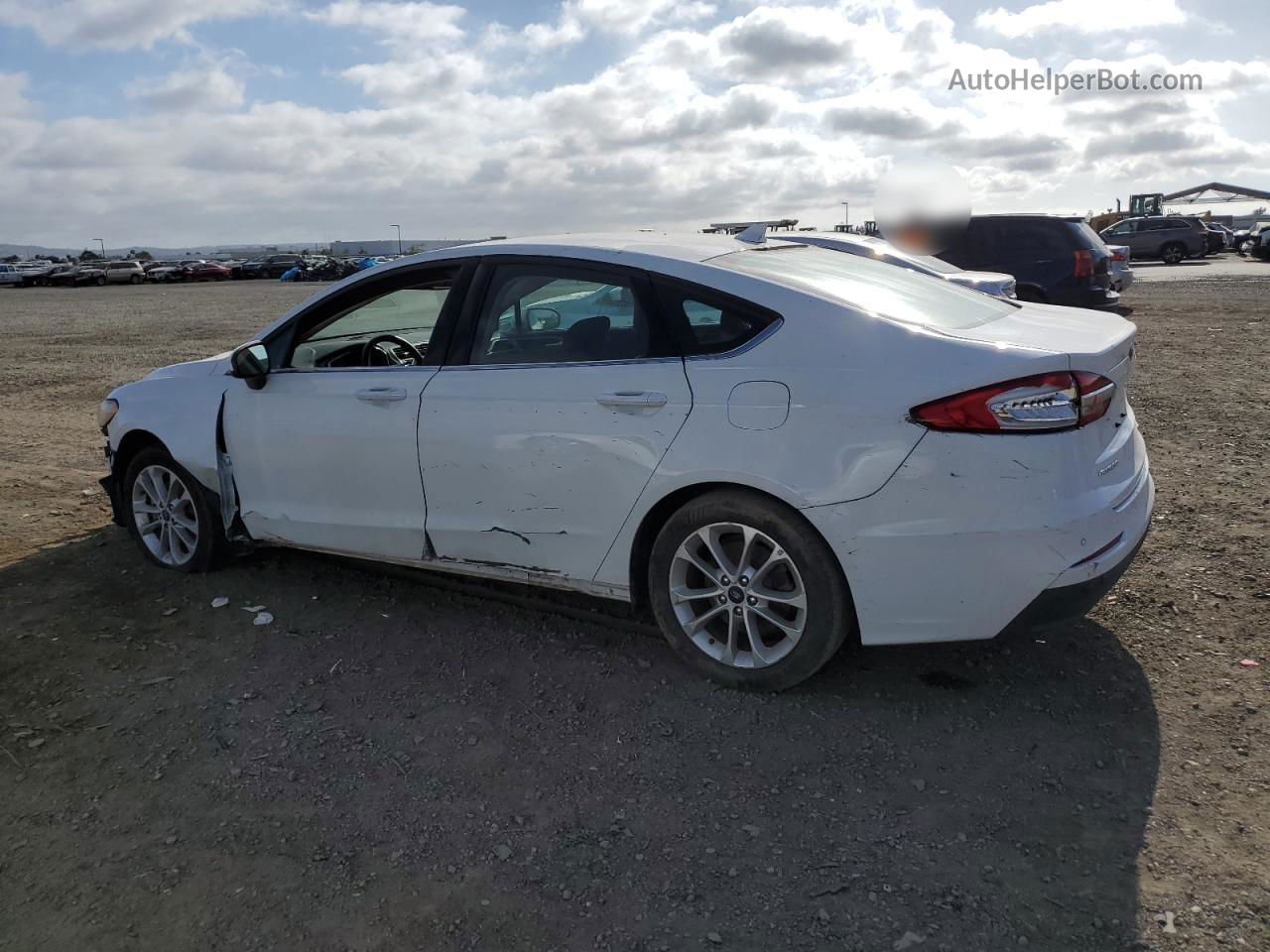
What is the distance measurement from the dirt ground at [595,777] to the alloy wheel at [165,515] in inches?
6.2

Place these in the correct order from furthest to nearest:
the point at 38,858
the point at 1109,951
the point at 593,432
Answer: the point at 593,432 < the point at 38,858 < the point at 1109,951

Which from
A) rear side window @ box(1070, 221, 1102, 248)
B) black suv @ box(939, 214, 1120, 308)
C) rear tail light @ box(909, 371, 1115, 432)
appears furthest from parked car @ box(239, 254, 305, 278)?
rear tail light @ box(909, 371, 1115, 432)

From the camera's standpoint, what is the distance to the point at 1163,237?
120 ft

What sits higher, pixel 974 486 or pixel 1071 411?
pixel 1071 411

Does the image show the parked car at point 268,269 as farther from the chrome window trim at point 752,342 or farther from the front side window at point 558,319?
the chrome window trim at point 752,342

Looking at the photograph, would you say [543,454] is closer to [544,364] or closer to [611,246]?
[544,364]

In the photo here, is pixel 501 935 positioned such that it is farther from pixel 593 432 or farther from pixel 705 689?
pixel 593 432

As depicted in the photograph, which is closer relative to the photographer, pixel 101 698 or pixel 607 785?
pixel 607 785

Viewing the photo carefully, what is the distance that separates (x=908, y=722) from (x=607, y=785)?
3.54ft

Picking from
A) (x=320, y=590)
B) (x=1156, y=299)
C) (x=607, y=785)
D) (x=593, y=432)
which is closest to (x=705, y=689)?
(x=607, y=785)

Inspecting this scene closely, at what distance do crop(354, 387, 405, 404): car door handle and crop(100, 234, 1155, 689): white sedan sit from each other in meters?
0.01

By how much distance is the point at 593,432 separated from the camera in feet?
12.3

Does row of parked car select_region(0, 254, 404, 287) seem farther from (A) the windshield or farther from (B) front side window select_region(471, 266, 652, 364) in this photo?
(B) front side window select_region(471, 266, 652, 364)

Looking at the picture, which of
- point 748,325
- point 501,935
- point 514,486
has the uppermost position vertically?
point 748,325
